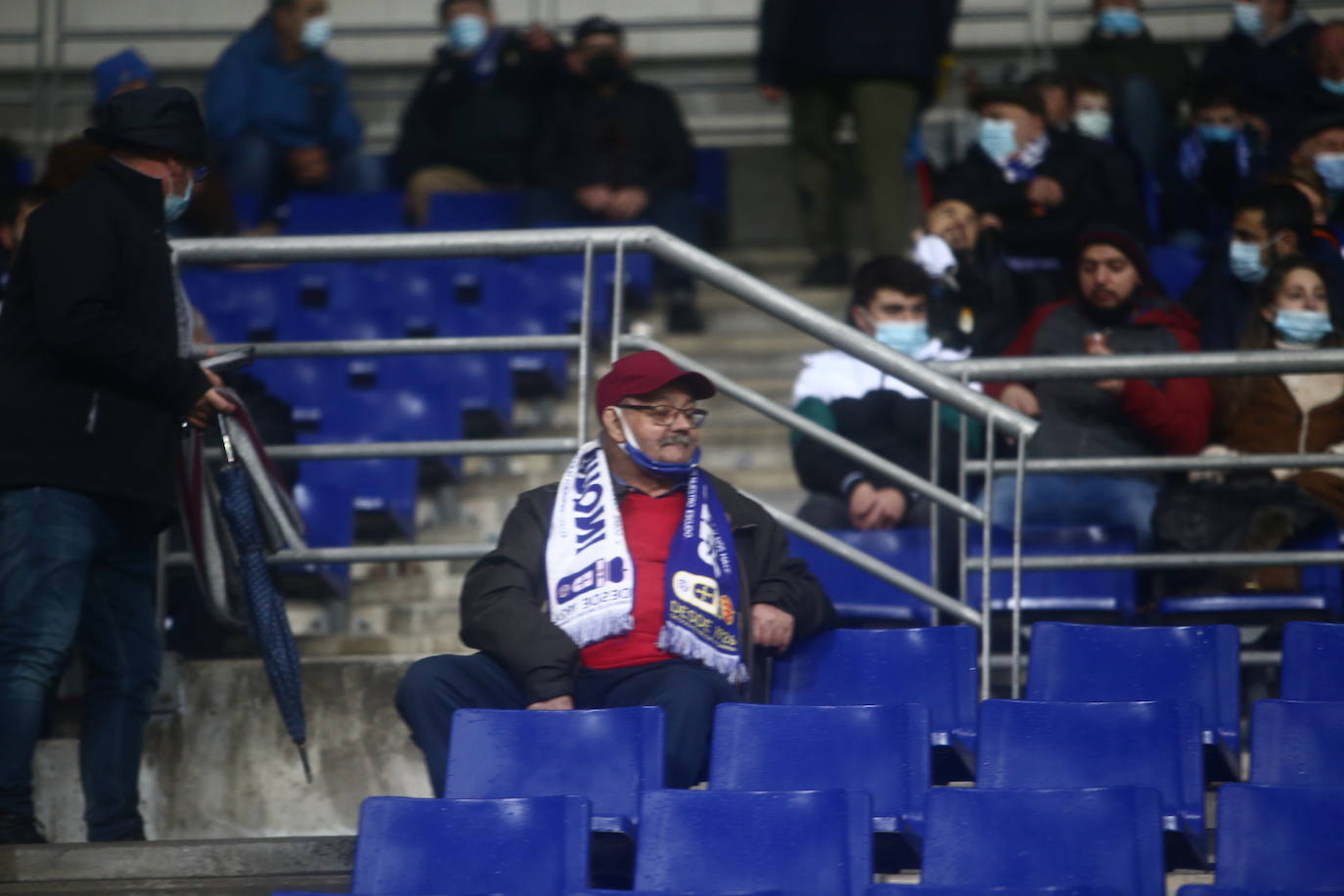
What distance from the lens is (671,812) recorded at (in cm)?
372

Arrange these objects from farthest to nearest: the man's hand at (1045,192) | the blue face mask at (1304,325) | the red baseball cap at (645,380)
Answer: the man's hand at (1045,192)
the blue face mask at (1304,325)
the red baseball cap at (645,380)

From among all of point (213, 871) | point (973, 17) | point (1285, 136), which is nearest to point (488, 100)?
point (973, 17)

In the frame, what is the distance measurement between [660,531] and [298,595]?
1.60 meters

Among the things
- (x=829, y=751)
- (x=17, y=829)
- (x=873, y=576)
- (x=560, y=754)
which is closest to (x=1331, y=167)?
(x=873, y=576)

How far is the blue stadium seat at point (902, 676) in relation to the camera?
15.3 feet

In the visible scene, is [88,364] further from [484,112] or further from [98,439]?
[484,112]

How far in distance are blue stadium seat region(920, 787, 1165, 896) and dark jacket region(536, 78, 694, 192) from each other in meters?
4.85

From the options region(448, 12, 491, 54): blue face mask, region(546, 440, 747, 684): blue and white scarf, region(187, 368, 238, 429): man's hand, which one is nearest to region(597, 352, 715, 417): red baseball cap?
region(546, 440, 747, 684): blue and white scarf

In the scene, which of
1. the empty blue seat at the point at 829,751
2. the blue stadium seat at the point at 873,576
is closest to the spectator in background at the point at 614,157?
the blue stadium seat at the point at 873,576

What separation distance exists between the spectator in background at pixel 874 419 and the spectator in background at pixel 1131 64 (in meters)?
3.16

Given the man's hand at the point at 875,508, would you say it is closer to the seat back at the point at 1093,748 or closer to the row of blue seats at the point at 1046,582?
the row of blue seats at the point at 1046,582

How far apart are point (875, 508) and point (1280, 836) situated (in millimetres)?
2285

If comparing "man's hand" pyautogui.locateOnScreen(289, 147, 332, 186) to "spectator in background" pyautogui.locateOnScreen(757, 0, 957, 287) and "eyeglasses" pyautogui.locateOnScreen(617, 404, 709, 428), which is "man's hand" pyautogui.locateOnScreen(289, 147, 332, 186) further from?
"eyeglasses" pyautogui.locateOnScreen(617, 404, 709, 428)

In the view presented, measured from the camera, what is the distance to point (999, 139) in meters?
7.99
